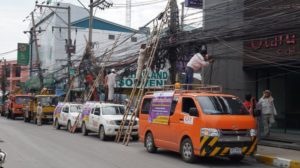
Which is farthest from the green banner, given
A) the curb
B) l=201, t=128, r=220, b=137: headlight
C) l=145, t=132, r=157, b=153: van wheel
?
l=201, t=128, r=220, b=137: headlight

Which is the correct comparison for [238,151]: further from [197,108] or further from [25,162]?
[25,162]

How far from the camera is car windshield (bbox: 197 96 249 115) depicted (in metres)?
13.2

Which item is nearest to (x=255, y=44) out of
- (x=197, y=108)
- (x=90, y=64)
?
(x=197, y=108)

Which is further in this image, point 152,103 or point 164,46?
point 164,46

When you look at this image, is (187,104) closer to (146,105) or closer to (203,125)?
(203,125)

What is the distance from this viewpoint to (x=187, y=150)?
13430mm

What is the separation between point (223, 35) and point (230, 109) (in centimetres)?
546

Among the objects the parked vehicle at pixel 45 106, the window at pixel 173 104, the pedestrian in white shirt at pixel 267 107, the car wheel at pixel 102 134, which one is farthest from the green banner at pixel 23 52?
the window at pixel 173 104

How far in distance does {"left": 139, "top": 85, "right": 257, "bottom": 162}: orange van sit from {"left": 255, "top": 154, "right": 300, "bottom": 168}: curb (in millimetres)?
667

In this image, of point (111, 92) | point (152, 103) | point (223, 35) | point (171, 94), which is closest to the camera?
point (171, 94)

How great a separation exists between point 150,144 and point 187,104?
2.57m

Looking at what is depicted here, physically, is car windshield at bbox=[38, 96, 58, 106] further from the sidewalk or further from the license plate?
the license plate

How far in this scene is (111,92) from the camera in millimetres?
26891

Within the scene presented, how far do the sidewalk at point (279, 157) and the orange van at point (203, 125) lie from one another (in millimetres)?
700
